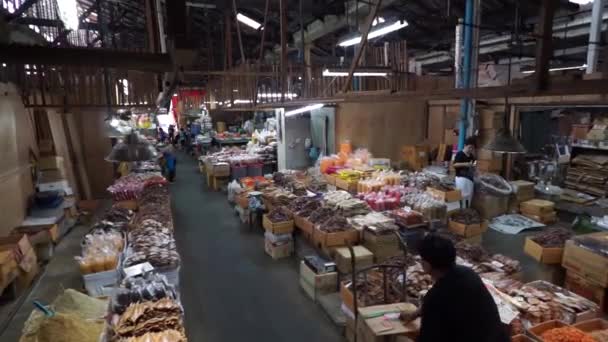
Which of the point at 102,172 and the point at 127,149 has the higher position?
the point at 127,149

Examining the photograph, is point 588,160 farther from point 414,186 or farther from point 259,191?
point 259,191

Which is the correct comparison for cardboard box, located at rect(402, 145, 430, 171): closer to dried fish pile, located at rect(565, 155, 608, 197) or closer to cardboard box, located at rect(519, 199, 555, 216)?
cardboard box, located at rect(519, 199, 555, 216)

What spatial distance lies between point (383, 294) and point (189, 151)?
21.7 meters

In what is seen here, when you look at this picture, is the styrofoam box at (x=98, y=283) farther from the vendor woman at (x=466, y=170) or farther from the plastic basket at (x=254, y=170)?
the plastic basket at (x=254, y=170)

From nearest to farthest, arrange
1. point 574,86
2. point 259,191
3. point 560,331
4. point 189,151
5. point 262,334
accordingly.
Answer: point 574,86 < point 560,331 < point 262,334 < point 259,191 < point 189,151

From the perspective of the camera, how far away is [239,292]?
5.94 metres

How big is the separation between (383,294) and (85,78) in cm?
722

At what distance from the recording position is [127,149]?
5441 millimetres

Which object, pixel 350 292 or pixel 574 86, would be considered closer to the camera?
pixel 574 86

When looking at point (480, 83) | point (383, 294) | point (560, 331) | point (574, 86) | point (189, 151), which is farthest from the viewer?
point (189, 151)

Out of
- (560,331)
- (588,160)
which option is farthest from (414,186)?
(560,331)

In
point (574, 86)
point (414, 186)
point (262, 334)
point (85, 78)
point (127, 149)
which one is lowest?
point (262, 334)

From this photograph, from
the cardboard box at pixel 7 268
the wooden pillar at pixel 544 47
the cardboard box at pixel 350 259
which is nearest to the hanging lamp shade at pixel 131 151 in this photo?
the cardboard box at pixel 7 268

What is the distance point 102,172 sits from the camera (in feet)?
37.6
